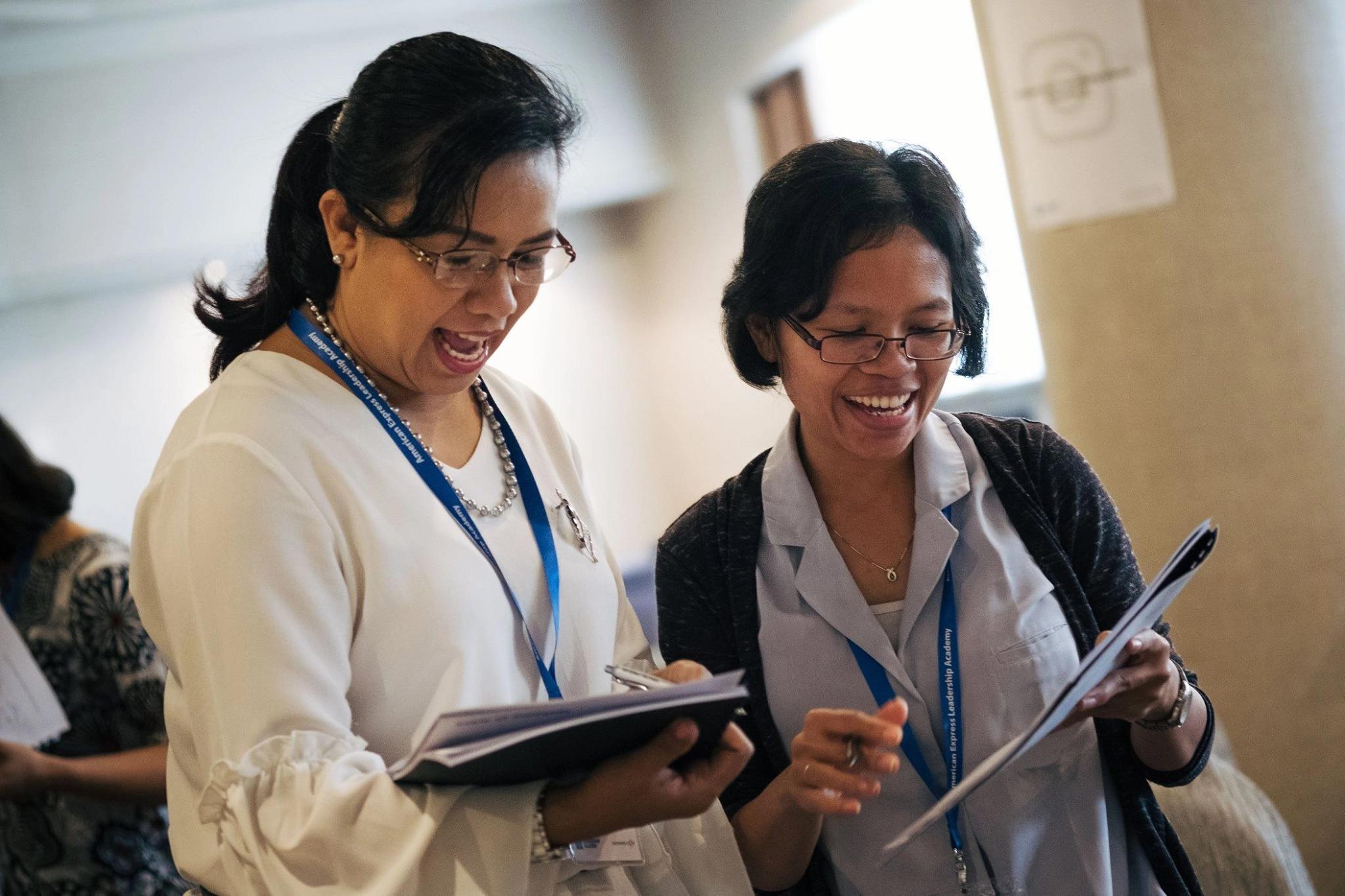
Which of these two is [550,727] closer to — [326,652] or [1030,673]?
[326,652]

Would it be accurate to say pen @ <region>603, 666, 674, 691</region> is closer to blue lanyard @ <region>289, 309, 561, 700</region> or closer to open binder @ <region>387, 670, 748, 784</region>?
blue lanyard @ <region>289, 309, 561, 700</region>

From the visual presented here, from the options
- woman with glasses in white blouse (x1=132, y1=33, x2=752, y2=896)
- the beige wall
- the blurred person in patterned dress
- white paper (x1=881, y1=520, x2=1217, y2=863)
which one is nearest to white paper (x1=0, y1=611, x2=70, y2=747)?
the blurred person in patterned dress

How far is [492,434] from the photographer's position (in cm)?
173

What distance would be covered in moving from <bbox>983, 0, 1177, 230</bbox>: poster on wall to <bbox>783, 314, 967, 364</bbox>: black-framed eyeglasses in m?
1.73

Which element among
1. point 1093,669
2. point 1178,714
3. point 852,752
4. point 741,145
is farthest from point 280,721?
point 741,145

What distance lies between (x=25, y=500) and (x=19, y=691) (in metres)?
0.37

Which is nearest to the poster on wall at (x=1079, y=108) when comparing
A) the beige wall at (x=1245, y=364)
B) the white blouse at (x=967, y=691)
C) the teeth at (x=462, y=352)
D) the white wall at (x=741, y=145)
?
the beige wall at (x=1245, y=364)

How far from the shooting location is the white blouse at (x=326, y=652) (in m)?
1.24

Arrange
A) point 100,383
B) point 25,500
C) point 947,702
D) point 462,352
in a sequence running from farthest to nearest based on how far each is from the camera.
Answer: point 100,383, point 25,500, point 947,702, point 462,352

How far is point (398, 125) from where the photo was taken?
143 cm

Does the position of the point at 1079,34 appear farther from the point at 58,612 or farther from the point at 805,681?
the point at 58,612

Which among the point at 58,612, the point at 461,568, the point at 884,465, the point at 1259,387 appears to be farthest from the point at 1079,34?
the point at 58,612

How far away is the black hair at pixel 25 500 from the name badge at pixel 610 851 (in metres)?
1.46

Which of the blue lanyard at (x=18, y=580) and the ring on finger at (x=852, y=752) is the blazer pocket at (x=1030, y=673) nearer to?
the ring on finger at (x=852, y=752)
